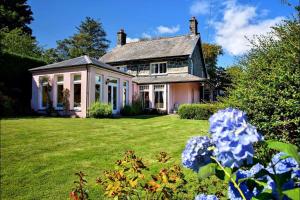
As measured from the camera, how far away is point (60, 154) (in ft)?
22.9

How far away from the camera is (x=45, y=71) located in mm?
19641

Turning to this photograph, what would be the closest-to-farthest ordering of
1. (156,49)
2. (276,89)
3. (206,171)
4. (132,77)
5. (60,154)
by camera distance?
(206,171) → (276,89) → (60,154) → (132,77) → (156,49)

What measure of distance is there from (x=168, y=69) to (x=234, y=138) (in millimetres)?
24975

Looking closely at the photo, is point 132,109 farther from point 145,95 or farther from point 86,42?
point 86,42

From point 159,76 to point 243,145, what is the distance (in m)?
25.1

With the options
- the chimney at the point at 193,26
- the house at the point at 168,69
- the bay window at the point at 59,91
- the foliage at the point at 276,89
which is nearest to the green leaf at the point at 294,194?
the foliage at the point at 276,89

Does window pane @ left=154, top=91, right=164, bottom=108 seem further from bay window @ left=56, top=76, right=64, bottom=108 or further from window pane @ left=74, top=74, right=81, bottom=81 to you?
bay window @ left=56, top=76, right=64, bottom=108

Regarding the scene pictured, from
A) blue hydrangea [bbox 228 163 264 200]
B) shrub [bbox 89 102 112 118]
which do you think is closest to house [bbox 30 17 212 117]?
shrub [bbox 89 102 112 118]

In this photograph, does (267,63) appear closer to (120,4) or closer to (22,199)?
(22,199)

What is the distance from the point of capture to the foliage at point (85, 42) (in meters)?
52.5

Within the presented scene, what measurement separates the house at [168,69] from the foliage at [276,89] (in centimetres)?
1838

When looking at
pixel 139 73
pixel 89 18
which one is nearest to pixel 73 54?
pixel 89 18

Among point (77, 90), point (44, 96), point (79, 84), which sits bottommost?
point (44, 96)

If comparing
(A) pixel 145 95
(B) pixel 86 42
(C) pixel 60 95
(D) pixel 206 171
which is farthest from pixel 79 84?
(B) pixel 86 42
